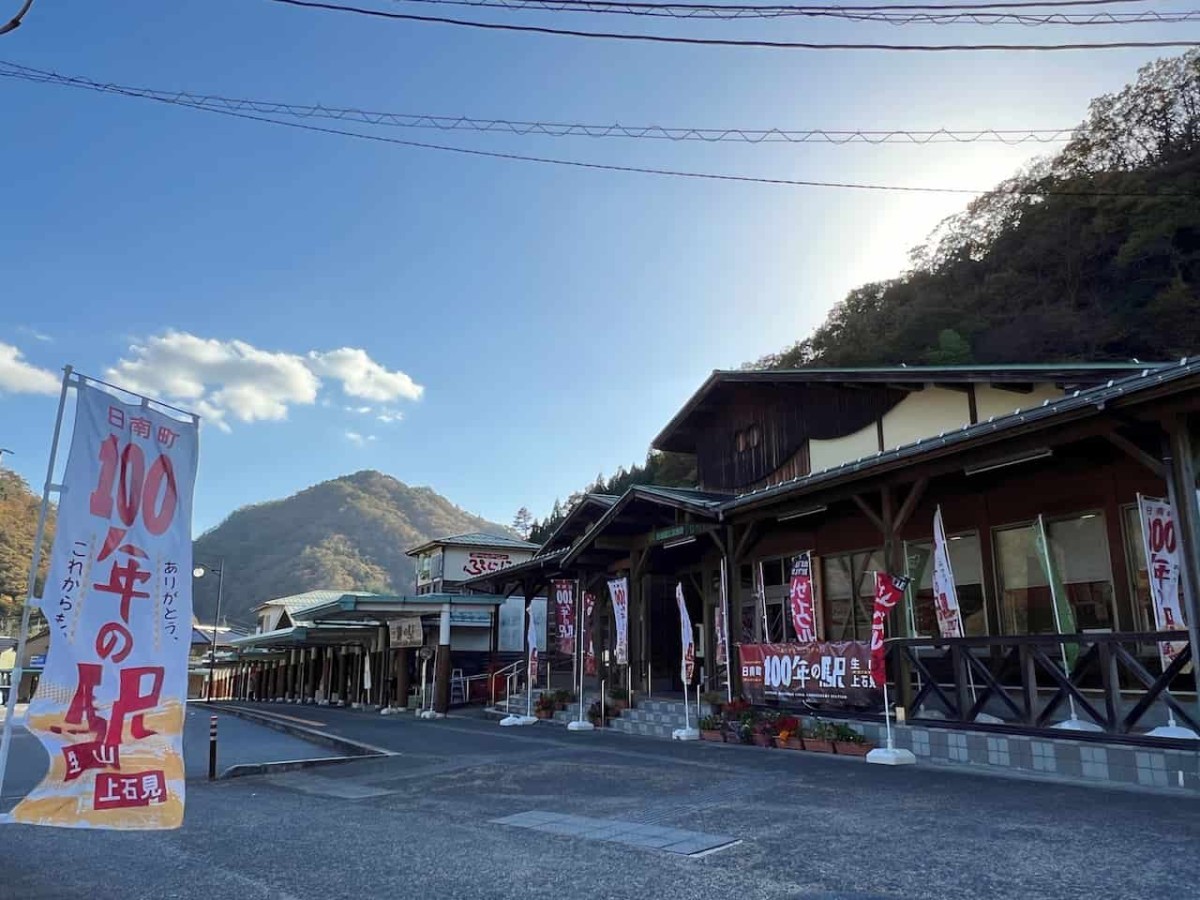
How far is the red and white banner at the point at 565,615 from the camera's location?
708 inches

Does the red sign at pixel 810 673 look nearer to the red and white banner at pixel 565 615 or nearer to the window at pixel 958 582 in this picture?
the window at pixel 958 582

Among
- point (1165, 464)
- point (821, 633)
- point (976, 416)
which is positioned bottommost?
point (821, 633)

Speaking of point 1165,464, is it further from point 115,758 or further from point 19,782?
point 19,782

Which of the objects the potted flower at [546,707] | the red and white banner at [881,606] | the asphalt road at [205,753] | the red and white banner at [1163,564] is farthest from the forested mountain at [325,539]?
the red and white banner at [1163,564]

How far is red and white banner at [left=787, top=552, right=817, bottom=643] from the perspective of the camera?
1223 centimetres

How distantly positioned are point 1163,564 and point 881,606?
2.82 meters

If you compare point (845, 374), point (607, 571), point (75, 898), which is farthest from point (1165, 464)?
point (607, 571)

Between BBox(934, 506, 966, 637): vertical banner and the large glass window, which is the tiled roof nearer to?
the large glass window

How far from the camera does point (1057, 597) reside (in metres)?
9.95

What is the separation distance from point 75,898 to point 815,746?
8.15 m

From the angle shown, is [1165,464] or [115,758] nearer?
[115,758]

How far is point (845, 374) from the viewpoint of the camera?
14.0 metres

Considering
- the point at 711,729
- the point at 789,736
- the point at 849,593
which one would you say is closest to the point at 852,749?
the point at 789,736

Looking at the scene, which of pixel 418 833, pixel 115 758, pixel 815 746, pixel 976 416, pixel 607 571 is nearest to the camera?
pixel 115 758
